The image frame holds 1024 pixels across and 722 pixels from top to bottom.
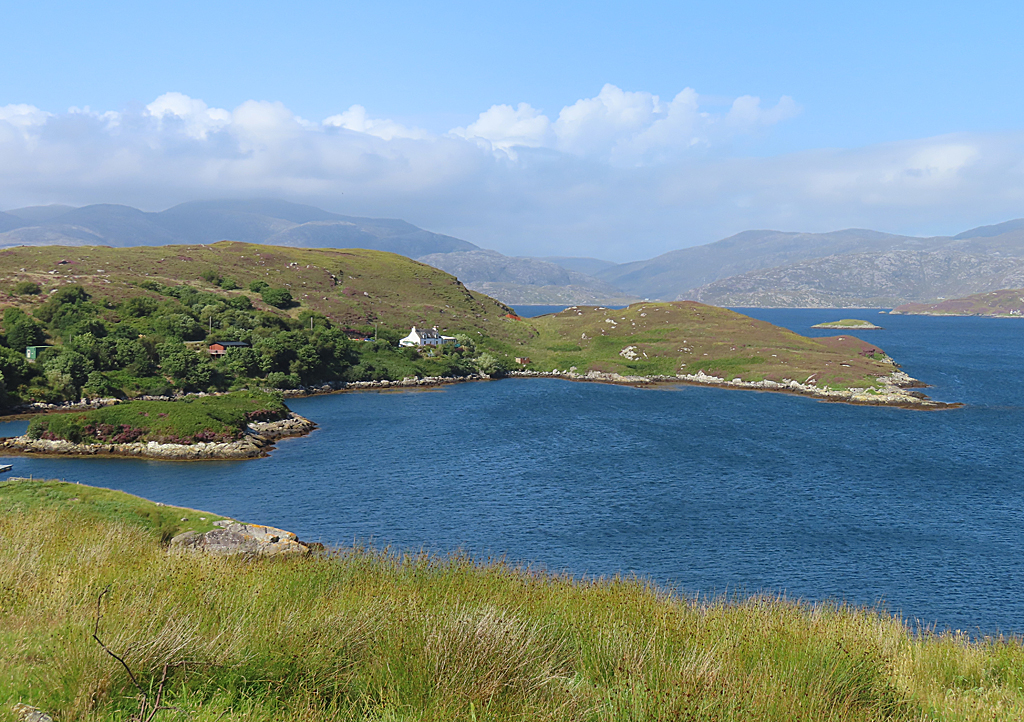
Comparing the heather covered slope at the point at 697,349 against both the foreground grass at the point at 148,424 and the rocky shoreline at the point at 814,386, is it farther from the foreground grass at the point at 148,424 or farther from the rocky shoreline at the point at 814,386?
the foreground grass at the point at 148,424

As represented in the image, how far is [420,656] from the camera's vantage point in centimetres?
834

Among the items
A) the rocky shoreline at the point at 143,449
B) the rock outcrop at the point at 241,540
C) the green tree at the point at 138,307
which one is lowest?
the rocky shoreline at the point at 143,449

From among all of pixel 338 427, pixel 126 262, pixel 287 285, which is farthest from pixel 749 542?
pixel 126 262

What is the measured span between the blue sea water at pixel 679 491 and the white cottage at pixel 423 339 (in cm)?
3614

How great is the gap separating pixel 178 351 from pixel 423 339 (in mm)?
46066

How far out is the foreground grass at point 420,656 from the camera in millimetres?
7418

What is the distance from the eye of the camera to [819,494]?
49656 mm

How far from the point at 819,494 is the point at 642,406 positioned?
41072 mm

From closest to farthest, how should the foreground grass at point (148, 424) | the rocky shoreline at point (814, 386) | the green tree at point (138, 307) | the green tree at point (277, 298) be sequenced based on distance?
the foreground grass at point (148, 424) < the rocky shoreline at point (814, 386) < the green tree at point (138, 307) < the green tree at point (277, 298)

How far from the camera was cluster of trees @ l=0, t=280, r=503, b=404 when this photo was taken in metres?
78.1

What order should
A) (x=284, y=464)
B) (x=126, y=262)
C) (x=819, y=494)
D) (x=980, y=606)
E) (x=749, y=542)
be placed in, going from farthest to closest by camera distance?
(x=126, y=262) → (x=284, y=464) → (x=819, y=494) → (x=749, y=542) → (x=980, y=606)

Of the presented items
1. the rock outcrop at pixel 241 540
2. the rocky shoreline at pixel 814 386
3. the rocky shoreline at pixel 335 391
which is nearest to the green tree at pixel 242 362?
the rocky shoreline at pixel 335 391

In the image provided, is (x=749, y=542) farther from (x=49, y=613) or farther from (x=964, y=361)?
(x=964, y=361)

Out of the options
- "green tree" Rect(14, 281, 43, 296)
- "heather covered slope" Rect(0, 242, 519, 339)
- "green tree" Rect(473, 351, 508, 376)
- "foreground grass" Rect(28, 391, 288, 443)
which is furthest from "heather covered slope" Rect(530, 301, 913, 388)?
"green tree" Rect(14, 281, 43, 296)
